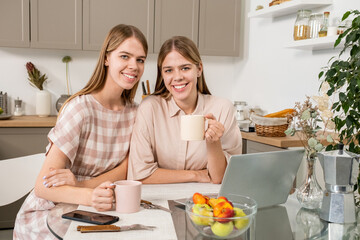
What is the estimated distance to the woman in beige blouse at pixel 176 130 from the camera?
1.70m

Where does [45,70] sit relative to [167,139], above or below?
above

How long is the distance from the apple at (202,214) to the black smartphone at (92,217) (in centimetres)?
25

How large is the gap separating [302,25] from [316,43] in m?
0.31

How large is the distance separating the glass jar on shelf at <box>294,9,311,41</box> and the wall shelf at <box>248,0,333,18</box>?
2.7 inches

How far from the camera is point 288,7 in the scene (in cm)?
317

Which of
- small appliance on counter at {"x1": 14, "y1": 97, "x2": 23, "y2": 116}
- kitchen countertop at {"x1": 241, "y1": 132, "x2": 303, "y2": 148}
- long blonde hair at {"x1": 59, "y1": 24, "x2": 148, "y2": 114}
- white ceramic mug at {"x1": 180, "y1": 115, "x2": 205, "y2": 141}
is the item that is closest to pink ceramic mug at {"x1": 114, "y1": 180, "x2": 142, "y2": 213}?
white ceramic mug at {"x1": 180, "y1": 115, "x2": 205, "y2": 141}

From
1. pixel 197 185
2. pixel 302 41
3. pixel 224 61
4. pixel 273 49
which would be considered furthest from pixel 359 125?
pixel 224 61

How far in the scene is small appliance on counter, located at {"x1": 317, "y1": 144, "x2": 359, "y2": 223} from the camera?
3.59 ft

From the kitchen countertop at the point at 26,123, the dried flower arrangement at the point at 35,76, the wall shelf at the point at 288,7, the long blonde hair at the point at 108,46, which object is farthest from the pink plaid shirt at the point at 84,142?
the dried flower arrangement at the point at 35,76

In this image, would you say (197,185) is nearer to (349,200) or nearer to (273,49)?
(349,200)

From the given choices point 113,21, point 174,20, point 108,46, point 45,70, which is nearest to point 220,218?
point 108,46

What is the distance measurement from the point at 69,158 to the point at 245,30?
308cm

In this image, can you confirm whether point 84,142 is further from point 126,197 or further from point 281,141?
point 281,141

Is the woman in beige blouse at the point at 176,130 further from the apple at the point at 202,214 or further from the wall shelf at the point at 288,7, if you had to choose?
the wall shelf at the point at 288,7
